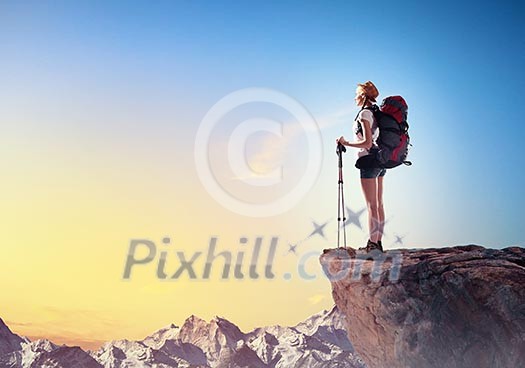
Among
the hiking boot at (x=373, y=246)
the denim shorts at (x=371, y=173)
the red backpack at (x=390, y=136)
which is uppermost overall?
the red backpack at (x=390, y=136)

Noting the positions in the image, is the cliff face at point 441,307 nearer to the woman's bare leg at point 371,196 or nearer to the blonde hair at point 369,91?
the woman's bare leg at point 371,196

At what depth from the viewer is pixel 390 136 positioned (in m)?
13.3

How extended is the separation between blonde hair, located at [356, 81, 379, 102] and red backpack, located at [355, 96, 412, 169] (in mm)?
266

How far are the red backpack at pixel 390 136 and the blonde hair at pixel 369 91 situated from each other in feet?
0.87

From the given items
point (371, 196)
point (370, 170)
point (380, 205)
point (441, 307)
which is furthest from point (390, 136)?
point (441, 307)

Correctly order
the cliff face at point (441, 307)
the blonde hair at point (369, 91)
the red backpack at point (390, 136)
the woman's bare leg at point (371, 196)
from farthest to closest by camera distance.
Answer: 1. the woman's bare leg at point (371, 196)
2. the blonde hair at point (369, 91)
3. the red backpack at point (390, 136)
4. the cliff face at point (441, 307)

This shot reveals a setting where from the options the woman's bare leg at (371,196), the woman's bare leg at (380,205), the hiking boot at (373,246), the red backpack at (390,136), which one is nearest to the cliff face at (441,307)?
the hiking boot at (373,246)

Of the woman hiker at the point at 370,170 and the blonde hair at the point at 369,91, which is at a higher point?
the blonde hair at the point at 369,91

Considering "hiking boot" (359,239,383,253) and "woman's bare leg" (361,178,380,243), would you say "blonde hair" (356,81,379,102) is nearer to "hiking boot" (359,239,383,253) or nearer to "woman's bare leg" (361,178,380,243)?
"woman's bare leg" (361,178,380,243)

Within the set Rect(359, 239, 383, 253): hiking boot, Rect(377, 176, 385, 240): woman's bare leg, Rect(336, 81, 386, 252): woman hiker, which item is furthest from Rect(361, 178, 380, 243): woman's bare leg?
Rect(359, 239, 383, 253): hiking boot

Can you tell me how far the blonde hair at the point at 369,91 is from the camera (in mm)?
13625

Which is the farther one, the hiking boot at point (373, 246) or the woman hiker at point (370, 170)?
the hiking boot at point (373, 246)

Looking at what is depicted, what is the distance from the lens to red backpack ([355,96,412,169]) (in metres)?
13.3

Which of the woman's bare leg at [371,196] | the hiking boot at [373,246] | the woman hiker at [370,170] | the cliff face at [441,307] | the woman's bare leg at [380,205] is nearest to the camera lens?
the cliff face at [441,307]
